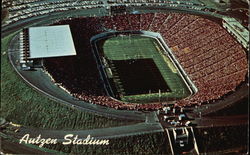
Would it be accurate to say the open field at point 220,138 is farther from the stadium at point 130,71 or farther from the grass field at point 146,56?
the grass field at point 146,56

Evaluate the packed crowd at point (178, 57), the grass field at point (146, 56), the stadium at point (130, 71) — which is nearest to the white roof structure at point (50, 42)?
the stadium at point (130, 71)

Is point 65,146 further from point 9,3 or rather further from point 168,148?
point 9,3

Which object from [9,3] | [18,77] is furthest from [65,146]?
[9,3]

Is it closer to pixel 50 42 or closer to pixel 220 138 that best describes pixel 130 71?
pixel 50 42

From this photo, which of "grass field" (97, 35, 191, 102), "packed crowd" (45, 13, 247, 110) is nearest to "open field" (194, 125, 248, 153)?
"packed crowd" (45, 13, 247, 110)

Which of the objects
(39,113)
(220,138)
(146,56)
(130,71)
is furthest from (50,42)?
(220,138)

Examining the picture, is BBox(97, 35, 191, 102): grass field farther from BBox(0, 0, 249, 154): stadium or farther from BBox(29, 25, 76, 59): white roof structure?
BBox(29, 25, 76, 59): white roof structure
